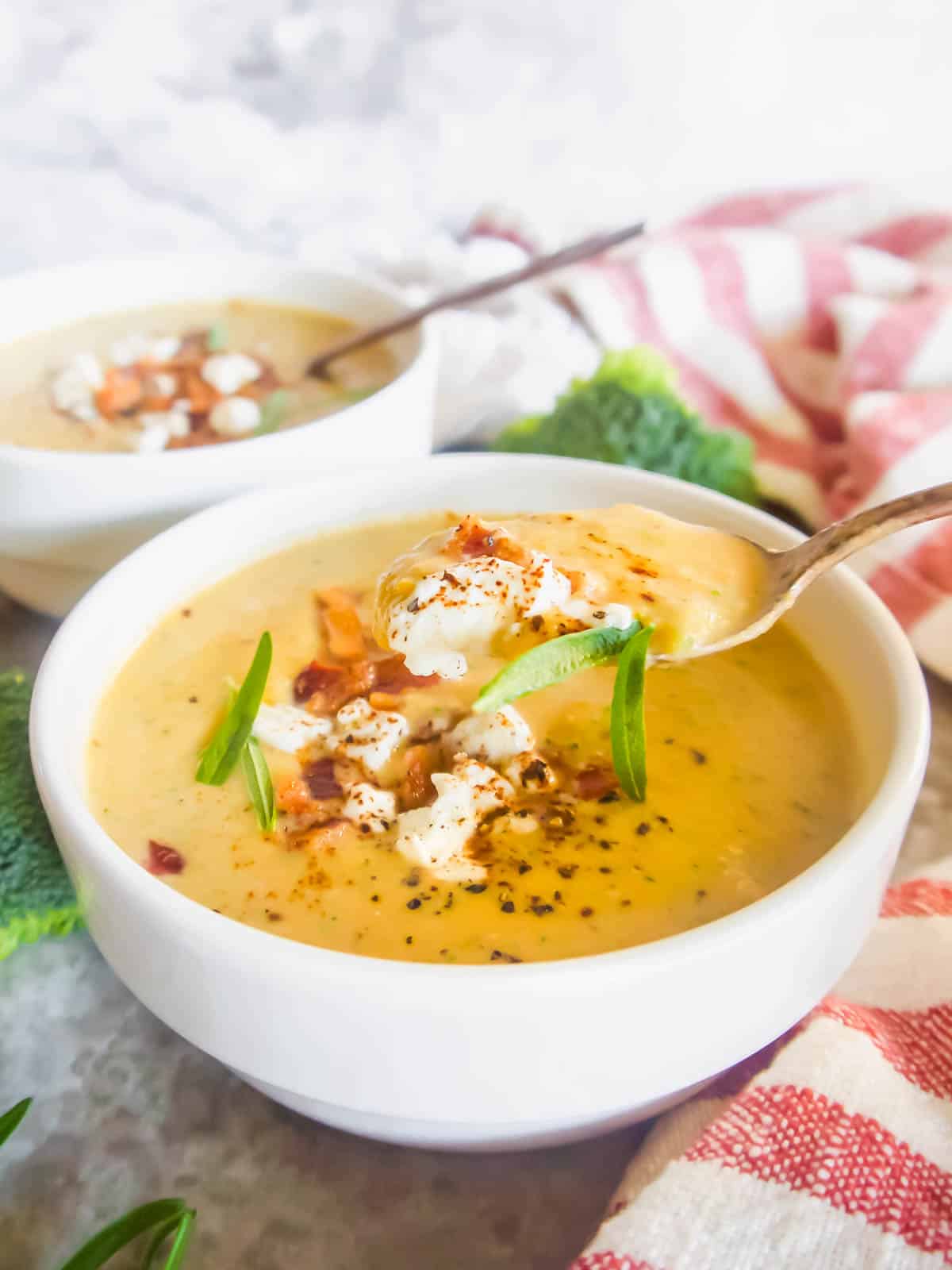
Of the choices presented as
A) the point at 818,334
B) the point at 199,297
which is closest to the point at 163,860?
the point at 199,297

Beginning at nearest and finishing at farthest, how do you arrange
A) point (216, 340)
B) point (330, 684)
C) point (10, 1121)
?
point (10, 1121), point (330, 684), point (216, 340)

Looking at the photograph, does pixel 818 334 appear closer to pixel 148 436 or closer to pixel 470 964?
pixel 148 436

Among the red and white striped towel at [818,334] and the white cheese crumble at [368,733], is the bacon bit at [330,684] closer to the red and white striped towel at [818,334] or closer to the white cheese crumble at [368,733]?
the white cheese crumble at [368,733]

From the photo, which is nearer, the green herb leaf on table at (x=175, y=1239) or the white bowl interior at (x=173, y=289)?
the green herb leaf on table at (x=175, y=1239)

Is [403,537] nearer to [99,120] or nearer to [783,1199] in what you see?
[783,1199]

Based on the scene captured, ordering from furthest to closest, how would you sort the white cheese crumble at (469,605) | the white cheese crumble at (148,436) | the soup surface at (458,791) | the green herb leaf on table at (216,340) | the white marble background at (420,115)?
the white marble background at (420,115) < the green herb leaf on table at (216,340) < the white cheese crumble at (148,436) < the white cheese crumble at (469,605) < the soup surface at (458,791)

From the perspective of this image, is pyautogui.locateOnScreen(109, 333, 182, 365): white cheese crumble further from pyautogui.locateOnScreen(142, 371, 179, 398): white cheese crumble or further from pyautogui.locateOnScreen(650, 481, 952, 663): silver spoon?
pyautogui.locateOnScreen(650, 481, 952, 663): silver spoon

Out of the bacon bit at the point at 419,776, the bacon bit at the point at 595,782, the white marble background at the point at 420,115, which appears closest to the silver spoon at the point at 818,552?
the bacon bit at the point at 595,782
